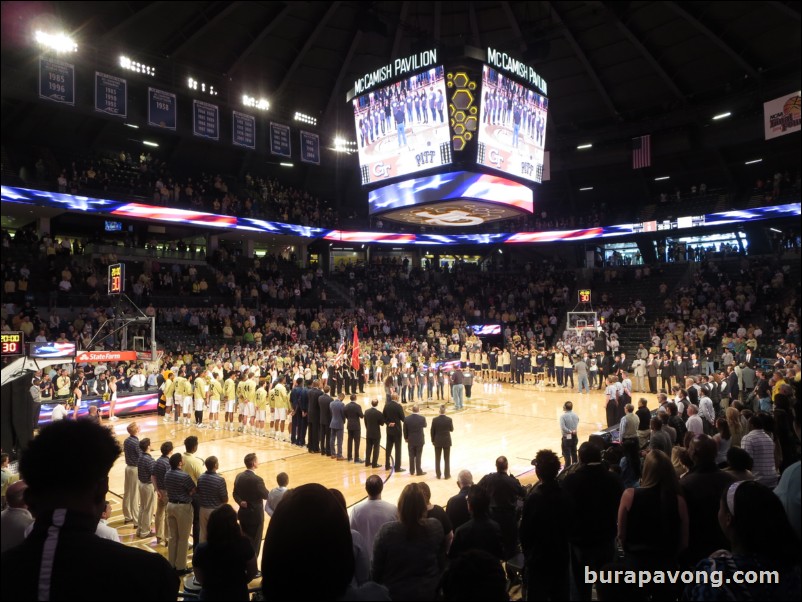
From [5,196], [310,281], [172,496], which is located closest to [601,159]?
[310,281]

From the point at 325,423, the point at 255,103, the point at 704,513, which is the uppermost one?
the point at 255,103

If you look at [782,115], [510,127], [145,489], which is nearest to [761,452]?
[145,489]

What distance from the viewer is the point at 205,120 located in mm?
26734

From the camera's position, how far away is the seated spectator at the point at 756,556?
2502 millimetres

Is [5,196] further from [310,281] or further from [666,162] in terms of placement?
[666,162]

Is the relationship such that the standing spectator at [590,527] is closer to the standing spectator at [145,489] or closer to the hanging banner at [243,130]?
the standing spectator at [145,489]

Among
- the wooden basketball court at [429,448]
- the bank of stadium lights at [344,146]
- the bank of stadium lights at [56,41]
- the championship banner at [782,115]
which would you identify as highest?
the bank of stadium lights at [56,41]

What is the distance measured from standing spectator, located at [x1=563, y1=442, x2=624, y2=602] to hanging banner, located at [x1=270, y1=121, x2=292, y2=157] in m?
27.0

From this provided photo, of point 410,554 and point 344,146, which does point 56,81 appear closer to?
point 344,146

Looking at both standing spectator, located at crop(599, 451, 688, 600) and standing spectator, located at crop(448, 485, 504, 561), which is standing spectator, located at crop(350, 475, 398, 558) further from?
standing spectator, located at crop(599, 451, 688, 600)

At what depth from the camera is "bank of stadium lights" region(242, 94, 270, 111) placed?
28.8 m

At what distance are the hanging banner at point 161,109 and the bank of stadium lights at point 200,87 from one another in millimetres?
1788

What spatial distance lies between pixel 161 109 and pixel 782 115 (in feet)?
93.2

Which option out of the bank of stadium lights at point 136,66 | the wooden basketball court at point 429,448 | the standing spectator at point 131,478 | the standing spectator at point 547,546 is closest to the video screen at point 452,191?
the wooden basketball court at point 429,448
